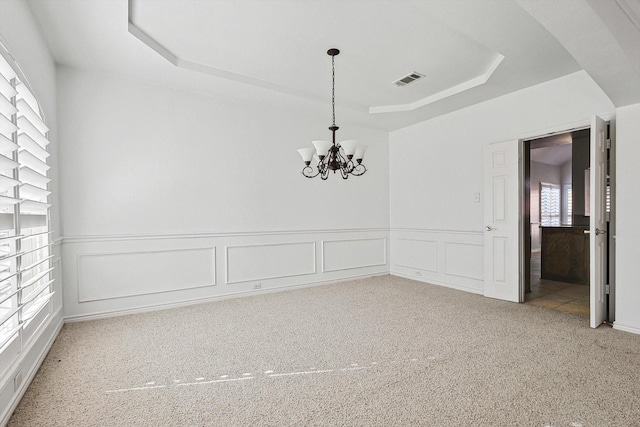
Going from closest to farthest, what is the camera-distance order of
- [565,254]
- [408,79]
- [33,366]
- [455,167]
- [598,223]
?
1. [33,366]
2. [598,223]
3. [408,79]
4. [455,167]
5. [565,254]

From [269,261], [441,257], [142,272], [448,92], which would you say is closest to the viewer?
[142,272]

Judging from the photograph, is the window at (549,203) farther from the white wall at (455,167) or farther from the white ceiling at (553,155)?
the white wall at (455,167)

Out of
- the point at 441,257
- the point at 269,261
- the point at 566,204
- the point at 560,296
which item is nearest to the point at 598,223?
the point at 560,296

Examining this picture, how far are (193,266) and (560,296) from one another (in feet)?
15.9

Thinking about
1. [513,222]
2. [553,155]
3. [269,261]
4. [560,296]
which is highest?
[553,155]

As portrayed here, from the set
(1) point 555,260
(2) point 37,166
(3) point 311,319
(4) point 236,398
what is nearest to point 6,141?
(2) point 37,166

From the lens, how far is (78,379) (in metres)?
2.30

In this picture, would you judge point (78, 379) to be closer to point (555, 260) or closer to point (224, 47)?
point (224, 47)

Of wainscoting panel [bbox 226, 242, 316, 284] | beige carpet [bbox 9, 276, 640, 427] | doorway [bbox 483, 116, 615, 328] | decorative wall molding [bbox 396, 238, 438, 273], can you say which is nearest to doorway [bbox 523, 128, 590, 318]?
doorway [bbox 483, 116, 615, 328]

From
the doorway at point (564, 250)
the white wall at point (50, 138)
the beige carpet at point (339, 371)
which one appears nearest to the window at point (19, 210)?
the white wall at point (50, 138)

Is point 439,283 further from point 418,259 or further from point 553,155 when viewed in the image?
point 553,155

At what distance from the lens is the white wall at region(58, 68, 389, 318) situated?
3.55m

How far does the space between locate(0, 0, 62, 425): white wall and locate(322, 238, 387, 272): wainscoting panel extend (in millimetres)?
3355

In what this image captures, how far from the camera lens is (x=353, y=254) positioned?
5.57m
